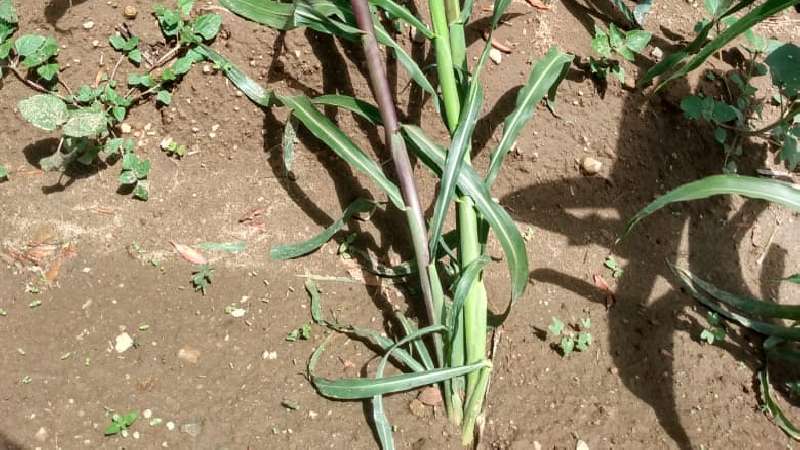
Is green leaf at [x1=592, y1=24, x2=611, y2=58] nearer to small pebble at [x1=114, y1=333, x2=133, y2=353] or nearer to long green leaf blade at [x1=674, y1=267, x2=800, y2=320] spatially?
long green leaf blade at [x1=674, y1=267, x2=800, y2=320]

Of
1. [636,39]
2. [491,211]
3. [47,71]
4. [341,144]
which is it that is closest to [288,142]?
[341,144]

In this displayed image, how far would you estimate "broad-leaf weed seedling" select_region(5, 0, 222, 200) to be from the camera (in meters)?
1.80

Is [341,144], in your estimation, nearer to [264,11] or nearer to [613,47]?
[264,11]

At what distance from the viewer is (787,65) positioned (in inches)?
74.8

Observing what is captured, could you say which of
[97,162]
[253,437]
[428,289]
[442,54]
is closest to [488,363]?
[428,289]

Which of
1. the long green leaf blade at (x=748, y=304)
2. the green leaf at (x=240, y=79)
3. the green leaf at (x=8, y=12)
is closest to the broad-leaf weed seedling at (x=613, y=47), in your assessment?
the long green leaf blade at (x=748, y=304)

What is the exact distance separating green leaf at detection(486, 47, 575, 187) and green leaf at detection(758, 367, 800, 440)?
88cm

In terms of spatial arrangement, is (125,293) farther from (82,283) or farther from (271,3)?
(271,3)

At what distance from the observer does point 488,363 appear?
61.9 inches

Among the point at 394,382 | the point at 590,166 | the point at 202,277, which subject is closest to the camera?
the point at 394,382

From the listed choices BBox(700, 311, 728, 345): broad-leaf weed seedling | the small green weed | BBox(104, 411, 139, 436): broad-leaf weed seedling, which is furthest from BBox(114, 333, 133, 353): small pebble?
BBox(700, 311, 728, 345): broad-leaf weed seedling

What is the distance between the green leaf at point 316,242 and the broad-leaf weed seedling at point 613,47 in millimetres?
822

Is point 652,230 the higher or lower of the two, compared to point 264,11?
lower

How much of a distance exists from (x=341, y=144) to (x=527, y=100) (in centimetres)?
44
